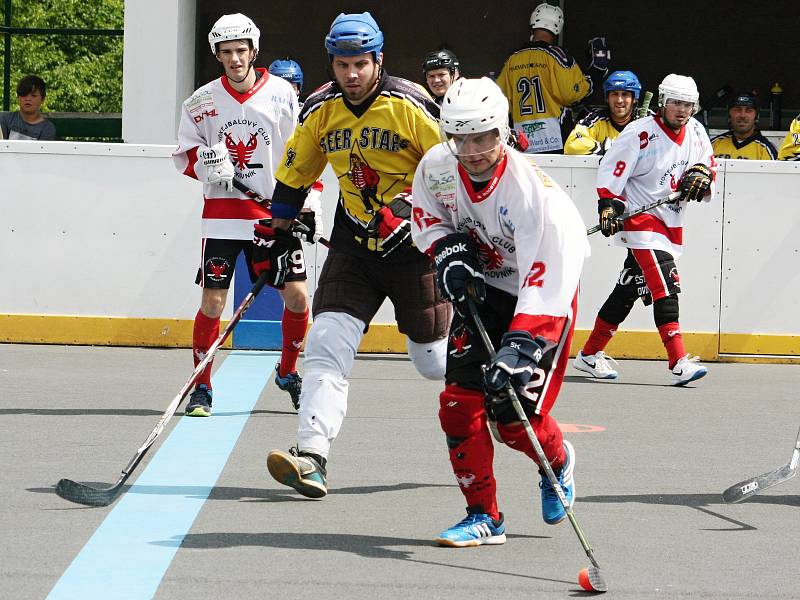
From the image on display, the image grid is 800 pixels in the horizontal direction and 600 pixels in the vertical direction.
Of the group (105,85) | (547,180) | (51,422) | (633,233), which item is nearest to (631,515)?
(547,180)

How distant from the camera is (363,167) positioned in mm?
5898

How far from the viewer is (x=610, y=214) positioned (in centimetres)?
946

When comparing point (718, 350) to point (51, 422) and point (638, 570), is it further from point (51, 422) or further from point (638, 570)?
point (638, 570)

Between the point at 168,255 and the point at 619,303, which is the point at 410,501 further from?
the point at 168,255

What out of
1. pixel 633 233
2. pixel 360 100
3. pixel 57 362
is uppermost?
pixel 360 100

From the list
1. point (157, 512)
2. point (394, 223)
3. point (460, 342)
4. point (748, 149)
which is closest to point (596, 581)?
point (460, 342)

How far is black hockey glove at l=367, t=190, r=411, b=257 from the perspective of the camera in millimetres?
5695

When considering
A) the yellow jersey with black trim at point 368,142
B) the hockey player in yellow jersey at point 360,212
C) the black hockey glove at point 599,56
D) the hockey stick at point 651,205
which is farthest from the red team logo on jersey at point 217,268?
the black hockey glove at point 599,56

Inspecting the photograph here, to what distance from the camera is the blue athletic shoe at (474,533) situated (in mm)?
4902

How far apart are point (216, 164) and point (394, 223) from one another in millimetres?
2022

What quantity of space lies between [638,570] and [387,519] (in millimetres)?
1033

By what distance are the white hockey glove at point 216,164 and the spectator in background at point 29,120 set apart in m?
5.39

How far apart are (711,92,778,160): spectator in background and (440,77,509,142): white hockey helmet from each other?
291 inches

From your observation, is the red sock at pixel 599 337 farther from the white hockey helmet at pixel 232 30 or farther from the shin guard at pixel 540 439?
the shin guard at pixel 540 439
